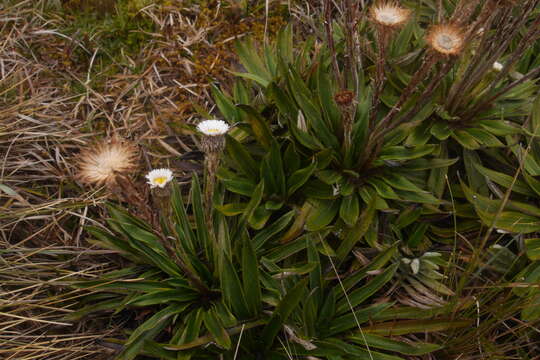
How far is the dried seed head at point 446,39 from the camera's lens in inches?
69.8

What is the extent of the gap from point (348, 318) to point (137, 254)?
3.34ft

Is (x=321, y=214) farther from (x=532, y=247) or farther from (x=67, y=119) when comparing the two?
(x=67, y=119)

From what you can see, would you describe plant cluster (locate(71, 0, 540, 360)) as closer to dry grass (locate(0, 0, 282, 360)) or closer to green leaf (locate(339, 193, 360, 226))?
green leaf (locate(339, 193, 360, 226))

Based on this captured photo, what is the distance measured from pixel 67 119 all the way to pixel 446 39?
2263mm

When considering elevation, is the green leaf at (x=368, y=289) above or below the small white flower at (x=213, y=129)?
below

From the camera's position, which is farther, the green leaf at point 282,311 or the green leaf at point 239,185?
the green leaf at point 239,185

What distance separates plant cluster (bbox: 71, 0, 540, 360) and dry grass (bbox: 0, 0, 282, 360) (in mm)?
251

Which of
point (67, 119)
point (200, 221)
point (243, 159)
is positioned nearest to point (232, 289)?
point (200, 221)

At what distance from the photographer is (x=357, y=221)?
7.70 ft

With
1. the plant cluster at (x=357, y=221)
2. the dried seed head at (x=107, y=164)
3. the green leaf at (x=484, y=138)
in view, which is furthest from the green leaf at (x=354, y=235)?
the dried seed head at (x=107, y=164)

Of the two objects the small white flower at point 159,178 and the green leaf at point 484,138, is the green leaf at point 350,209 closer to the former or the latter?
the green leaf at point 484,138

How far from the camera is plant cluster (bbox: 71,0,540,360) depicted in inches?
78.7

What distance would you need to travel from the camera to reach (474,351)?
2109mm

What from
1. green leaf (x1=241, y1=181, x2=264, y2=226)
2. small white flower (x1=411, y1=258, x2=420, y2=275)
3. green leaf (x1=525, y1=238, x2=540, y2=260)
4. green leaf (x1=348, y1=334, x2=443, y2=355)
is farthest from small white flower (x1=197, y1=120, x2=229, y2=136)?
green leaf (x1=525, y1=238, x2=540, y2=260)
